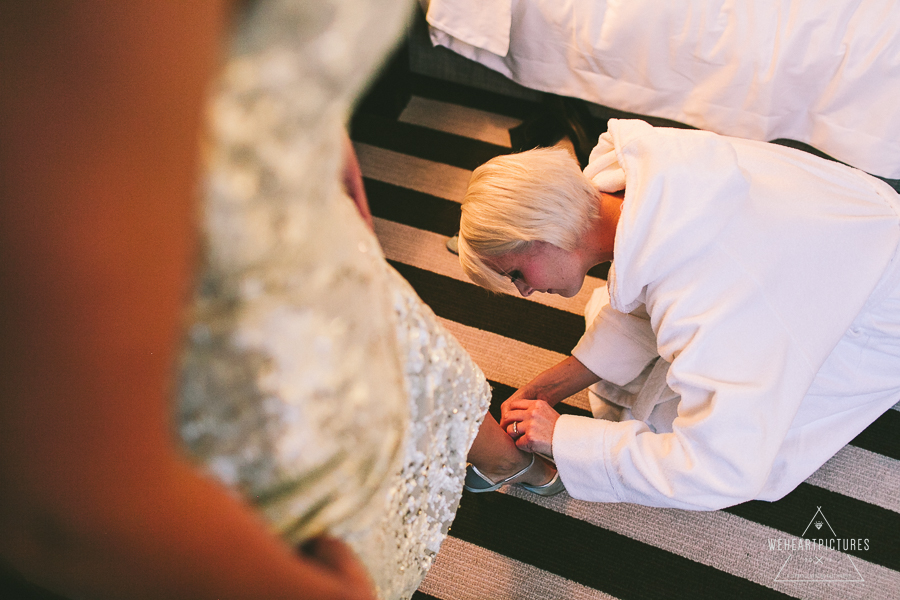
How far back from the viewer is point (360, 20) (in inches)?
7.5

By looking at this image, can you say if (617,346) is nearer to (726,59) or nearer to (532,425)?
(532,425)

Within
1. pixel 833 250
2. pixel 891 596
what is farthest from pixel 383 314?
pixel 891 596

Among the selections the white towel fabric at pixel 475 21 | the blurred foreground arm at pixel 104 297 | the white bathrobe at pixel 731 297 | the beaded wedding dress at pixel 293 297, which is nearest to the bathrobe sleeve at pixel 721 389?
the white bathrobe at pixel 731 297

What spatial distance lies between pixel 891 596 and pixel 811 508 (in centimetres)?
16

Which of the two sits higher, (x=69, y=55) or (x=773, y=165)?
(x=69, y=55)

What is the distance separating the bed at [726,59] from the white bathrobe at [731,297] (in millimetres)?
324

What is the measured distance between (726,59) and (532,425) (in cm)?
86

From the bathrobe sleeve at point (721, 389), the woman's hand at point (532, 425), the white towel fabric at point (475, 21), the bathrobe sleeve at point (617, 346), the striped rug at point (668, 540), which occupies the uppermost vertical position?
the white towel fabric at point (475, 21)

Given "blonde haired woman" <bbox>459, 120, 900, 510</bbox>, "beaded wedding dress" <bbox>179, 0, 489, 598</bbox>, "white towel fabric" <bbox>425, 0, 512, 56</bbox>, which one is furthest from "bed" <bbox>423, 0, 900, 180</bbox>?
"beaded wedding dress" <bbox>179, 0, 489, 598</bbox>

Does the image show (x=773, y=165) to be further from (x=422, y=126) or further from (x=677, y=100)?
(x=422, y=126)

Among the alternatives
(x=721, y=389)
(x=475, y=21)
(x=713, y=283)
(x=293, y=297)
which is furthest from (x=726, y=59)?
(x=293, y=297)

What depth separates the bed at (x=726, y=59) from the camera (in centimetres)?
104

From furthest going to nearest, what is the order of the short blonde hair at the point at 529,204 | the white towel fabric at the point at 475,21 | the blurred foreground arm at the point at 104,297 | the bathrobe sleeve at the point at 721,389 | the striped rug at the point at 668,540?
the white towel fabric at the point at 475,21 → the striped rug at the point at 668,540 → the short blonde hair at the point at 529,204 → the bathrobe sleeve at the point at 721,389 → the blurred foreground arm at the point at 104,297

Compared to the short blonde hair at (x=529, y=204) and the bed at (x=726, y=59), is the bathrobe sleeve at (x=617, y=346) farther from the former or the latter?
the bed at (x=726, y=59)
